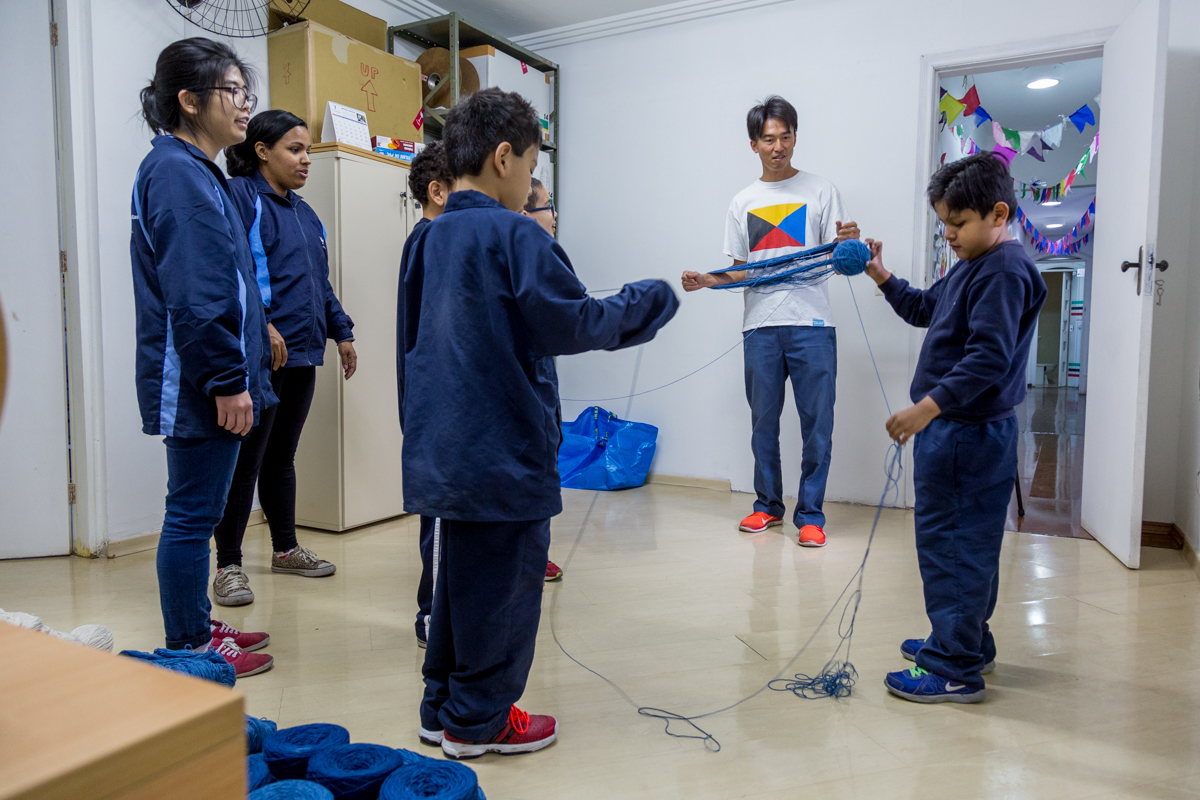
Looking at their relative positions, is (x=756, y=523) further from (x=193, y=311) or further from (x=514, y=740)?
(x=193, y=311)

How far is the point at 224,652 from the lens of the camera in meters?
1.66

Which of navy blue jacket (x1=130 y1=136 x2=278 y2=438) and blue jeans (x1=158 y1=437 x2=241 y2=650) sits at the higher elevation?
navy blue jacket (x1=130 y1=136 x2=278 y2=438)

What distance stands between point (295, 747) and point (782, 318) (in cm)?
227

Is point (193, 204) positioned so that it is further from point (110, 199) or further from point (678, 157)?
point (678, 157)

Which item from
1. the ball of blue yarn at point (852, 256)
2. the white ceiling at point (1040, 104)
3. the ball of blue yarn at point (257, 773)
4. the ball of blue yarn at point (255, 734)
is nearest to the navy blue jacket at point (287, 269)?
the ball of blue yarn at point (255, 734)

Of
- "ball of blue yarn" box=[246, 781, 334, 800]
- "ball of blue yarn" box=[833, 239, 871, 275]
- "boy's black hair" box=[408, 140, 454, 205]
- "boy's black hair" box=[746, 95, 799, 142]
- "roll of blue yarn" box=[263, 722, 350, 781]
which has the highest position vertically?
"boy's black hair" box=[746, 95, 799, 142]

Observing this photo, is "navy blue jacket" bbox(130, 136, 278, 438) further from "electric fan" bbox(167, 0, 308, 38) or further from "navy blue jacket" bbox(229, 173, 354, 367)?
"electric fan" bbox(167, 0, 308, 38)

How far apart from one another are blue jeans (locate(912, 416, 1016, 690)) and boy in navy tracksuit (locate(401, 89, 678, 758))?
0.73m

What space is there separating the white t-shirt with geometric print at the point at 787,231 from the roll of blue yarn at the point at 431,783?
2201mm

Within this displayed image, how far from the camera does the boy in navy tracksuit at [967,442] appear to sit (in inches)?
60.1

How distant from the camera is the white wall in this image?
10.8 ft

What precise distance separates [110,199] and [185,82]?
4.24 feet

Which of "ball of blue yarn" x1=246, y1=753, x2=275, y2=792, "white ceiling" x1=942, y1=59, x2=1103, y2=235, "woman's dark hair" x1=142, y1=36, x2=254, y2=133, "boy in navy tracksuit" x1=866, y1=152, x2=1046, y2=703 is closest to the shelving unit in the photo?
"woman's dark hair" x1=142, y1=36, x2=254, y2=133

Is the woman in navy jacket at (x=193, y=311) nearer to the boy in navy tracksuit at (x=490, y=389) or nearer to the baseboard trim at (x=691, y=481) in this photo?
the boy in navy tracksuit at (x=490, y=389)
